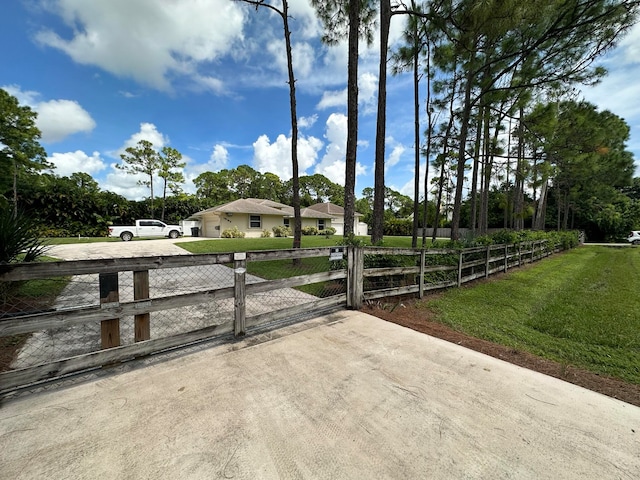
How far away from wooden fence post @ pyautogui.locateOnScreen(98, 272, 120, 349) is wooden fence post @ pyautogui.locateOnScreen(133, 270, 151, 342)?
5.8 inches

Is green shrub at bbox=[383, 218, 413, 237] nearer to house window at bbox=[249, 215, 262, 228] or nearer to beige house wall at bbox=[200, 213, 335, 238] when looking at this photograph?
beige house wall at bbox=[200, 213, 335, 238]

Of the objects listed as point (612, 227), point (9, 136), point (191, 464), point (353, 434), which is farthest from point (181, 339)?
point (612, 227)

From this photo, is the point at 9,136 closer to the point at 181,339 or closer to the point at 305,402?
the point at 181,339

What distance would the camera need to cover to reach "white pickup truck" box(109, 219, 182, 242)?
19.0 metres

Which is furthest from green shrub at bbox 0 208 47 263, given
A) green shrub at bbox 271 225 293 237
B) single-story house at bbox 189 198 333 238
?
green shrub at bbox 271 225 293 237

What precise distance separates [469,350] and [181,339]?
321 cm

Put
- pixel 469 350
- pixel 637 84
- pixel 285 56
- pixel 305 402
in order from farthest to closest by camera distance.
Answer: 1. pixel 285 56
2. pixel 637 84
3. pixel 469 350
4. pixel 305 402

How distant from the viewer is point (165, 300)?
2.62 meters

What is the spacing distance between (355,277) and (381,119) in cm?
507

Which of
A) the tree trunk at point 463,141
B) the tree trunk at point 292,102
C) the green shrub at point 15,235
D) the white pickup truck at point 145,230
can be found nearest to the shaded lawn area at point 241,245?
the tree trunk at point 292,102

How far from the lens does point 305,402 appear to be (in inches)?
78.1

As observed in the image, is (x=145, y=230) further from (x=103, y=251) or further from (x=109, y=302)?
(x=109, y=302)

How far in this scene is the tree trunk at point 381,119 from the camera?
23.1ft

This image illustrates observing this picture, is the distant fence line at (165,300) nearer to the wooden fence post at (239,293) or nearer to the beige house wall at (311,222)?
the wooden fence post at (239,293)
